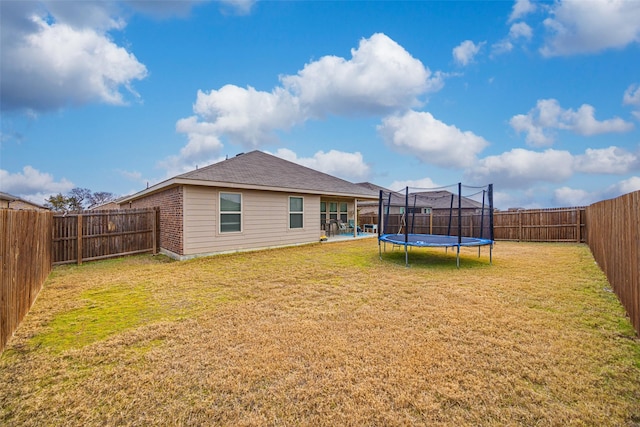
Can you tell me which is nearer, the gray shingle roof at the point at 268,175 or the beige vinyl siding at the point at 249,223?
the beige vinyl siding at the point at 249,223

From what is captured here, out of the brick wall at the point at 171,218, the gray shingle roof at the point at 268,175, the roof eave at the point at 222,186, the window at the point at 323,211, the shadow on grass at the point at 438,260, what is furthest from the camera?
the window at the point at 323,211

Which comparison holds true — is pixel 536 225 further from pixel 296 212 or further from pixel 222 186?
pixel 222 186

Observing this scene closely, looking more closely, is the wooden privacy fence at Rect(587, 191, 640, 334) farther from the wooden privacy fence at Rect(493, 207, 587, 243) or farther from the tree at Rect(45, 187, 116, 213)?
the tree at Rect(45, 187, 116, 213)

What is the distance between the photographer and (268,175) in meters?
11.5

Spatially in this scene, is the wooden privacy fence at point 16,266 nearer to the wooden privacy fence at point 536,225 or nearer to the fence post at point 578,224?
the wooden privacy fence at point 536,225

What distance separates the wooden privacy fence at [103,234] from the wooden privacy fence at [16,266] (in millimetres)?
4006

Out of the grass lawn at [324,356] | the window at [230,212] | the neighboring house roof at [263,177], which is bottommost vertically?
the grass lawn at [324,356]

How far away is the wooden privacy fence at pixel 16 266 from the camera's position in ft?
10.3

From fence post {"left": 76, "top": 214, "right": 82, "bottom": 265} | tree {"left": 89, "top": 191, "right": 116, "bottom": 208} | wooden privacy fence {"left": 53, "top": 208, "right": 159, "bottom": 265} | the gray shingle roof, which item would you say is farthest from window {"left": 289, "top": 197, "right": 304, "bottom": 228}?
tree {"left": 89, "top": 191, "right": 116, "bottom": 208}

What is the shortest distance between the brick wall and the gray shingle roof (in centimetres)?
96

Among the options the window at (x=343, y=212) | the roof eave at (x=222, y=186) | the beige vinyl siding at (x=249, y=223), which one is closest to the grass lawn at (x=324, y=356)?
the beige vinyl siding at (x=249, y=223)

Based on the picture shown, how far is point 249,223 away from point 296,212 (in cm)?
240

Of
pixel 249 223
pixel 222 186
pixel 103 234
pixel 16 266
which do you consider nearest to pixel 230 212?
pixel 249 223

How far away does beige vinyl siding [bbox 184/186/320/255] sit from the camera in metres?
8.80
